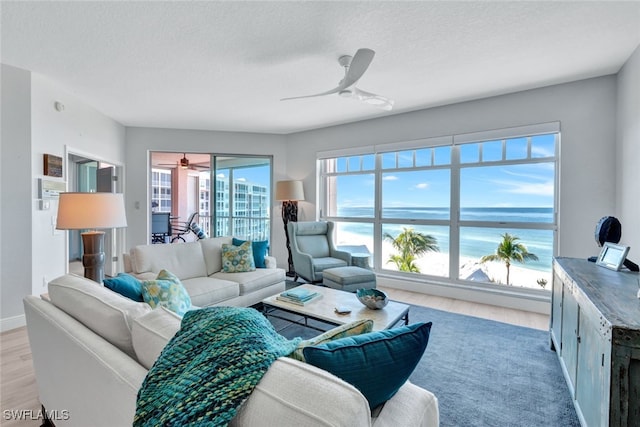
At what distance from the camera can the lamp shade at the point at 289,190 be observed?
5059 millimetres

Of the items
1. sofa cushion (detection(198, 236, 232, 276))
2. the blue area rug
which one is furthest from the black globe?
sofa cushion (detection(198, 236, 232, 276))

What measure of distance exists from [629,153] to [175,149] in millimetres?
5993

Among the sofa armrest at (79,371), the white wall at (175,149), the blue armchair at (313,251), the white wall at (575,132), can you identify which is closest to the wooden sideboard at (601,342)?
the white wall at (575,132)

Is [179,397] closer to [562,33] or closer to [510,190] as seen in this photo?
[562,33]

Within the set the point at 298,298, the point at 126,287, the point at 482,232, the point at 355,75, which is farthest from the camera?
the point at 482,232

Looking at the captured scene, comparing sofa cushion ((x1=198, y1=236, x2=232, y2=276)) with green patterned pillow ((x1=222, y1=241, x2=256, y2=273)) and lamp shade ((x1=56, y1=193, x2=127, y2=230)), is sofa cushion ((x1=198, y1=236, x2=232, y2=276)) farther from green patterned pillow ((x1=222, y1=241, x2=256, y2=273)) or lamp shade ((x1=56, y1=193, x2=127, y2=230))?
lamp shade ((x1=56, y1=193, x2=127, y2=230))

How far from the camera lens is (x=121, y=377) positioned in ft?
2.98

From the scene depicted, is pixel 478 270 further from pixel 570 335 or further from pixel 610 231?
pixel 570 335

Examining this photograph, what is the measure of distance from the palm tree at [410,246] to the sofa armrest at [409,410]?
3.48 meters

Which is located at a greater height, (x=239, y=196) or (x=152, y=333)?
(x=239, y=196)

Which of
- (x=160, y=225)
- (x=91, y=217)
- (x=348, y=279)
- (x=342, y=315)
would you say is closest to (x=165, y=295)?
(x=91, y=217)

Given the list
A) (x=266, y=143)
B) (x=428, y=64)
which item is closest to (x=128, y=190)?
(x=266, y=143)

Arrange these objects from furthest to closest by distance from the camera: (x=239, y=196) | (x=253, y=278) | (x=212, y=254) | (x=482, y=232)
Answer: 1. (x=239, y=196)
2. (x=482, y=232)
3. (x=212, y=254)
4. (x=253, y=278)

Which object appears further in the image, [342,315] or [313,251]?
[313,251]
